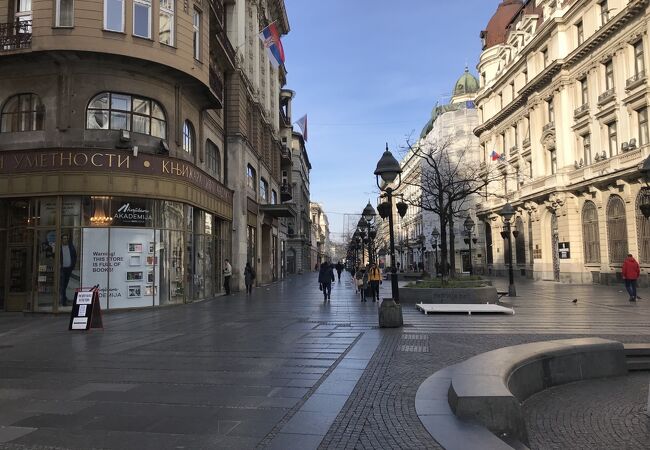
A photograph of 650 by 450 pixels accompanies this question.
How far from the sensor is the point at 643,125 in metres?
31.2

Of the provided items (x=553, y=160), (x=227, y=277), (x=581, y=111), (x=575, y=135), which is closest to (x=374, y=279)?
(x=227, y=277)

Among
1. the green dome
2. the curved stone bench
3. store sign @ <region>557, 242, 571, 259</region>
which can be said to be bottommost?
the curved stone bench

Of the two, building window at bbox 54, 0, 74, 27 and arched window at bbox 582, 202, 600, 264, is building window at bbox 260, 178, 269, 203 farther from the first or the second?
arched window at bbox 582, 202, 600, 264

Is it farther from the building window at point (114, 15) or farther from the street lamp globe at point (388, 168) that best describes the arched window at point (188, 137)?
the street lamp globe at point (388, 168)

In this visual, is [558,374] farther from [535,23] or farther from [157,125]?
[535,23]

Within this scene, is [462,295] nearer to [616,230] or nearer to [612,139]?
[616,230]

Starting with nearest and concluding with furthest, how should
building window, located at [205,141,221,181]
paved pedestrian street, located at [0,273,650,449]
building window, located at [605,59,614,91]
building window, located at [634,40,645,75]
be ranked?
paved pedestrian street, located at [0,273,650,449] < building window, located at [205,141,221,181] < building window, located at [634,40,645,75] < building window, located at [605,59,614,91]

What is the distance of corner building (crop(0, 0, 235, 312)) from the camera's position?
17.9 meters

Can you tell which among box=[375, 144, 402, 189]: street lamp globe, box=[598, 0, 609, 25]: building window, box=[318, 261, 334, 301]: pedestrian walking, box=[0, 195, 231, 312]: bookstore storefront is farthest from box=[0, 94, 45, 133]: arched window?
box=[598, 0, 609, 25]: building window

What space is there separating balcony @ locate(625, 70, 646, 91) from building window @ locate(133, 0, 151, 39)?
92.1ft

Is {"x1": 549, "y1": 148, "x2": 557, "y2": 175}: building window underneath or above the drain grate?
above

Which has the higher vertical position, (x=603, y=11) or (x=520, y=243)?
(x=603, y=11)

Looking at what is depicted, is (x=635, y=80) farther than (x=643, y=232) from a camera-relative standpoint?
Yes

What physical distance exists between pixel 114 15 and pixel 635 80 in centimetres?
2982
